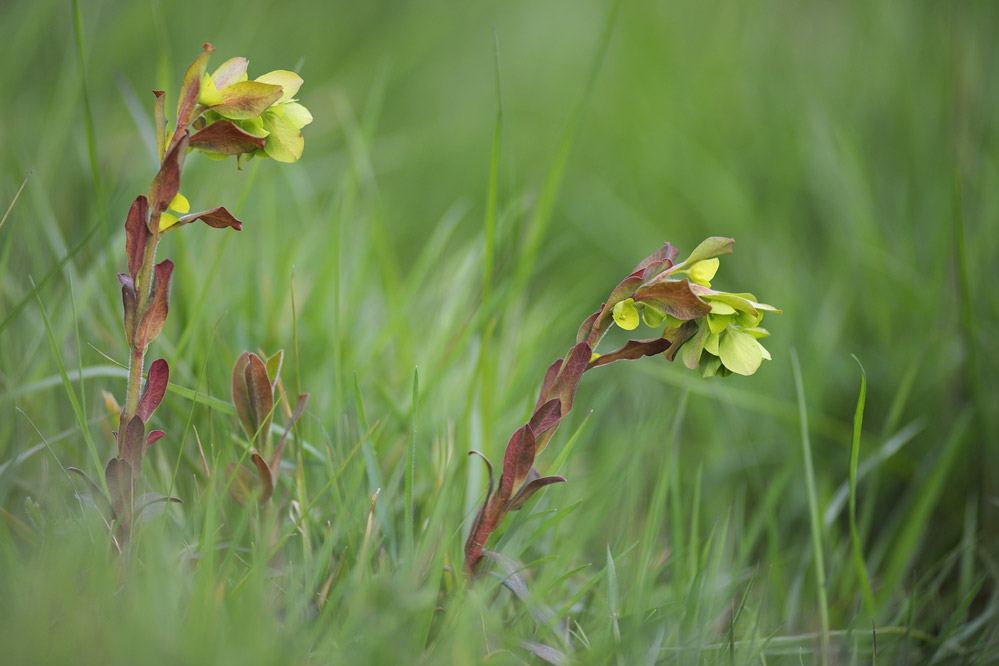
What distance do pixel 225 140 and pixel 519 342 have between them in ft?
2.78

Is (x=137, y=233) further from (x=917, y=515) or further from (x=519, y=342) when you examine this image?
(x=917, y=515)

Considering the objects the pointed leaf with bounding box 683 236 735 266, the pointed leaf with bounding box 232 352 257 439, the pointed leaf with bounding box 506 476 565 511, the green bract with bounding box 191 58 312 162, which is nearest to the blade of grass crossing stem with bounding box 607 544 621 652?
the pointed leaf with bounding box 506 476 565 511

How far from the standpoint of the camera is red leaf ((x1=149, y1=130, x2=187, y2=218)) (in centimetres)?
64

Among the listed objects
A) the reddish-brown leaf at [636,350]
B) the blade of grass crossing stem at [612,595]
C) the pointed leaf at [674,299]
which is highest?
the pointed leaf at [674,299]

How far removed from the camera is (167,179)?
650 mm

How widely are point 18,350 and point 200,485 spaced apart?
0.42 metres

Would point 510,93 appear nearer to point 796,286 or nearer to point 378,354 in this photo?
point 796,286

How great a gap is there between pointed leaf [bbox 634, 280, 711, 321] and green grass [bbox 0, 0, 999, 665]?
0.20m

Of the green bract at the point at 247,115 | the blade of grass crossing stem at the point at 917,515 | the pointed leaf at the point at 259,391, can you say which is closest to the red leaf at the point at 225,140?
the green bract at the point at 247,115

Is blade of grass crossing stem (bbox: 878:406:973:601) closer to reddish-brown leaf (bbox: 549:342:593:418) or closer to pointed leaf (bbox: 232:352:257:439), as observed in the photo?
reddish-brown leaf (bbox: 549:342:593:418)

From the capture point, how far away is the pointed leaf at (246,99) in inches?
25.8

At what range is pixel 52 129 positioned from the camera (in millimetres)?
1420

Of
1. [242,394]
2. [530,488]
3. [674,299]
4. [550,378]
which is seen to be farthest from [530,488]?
[242,394]

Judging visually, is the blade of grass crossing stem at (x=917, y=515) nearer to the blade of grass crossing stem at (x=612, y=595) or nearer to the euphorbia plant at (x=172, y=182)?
the blade of grass crossing stem at (x=612, y=595)
